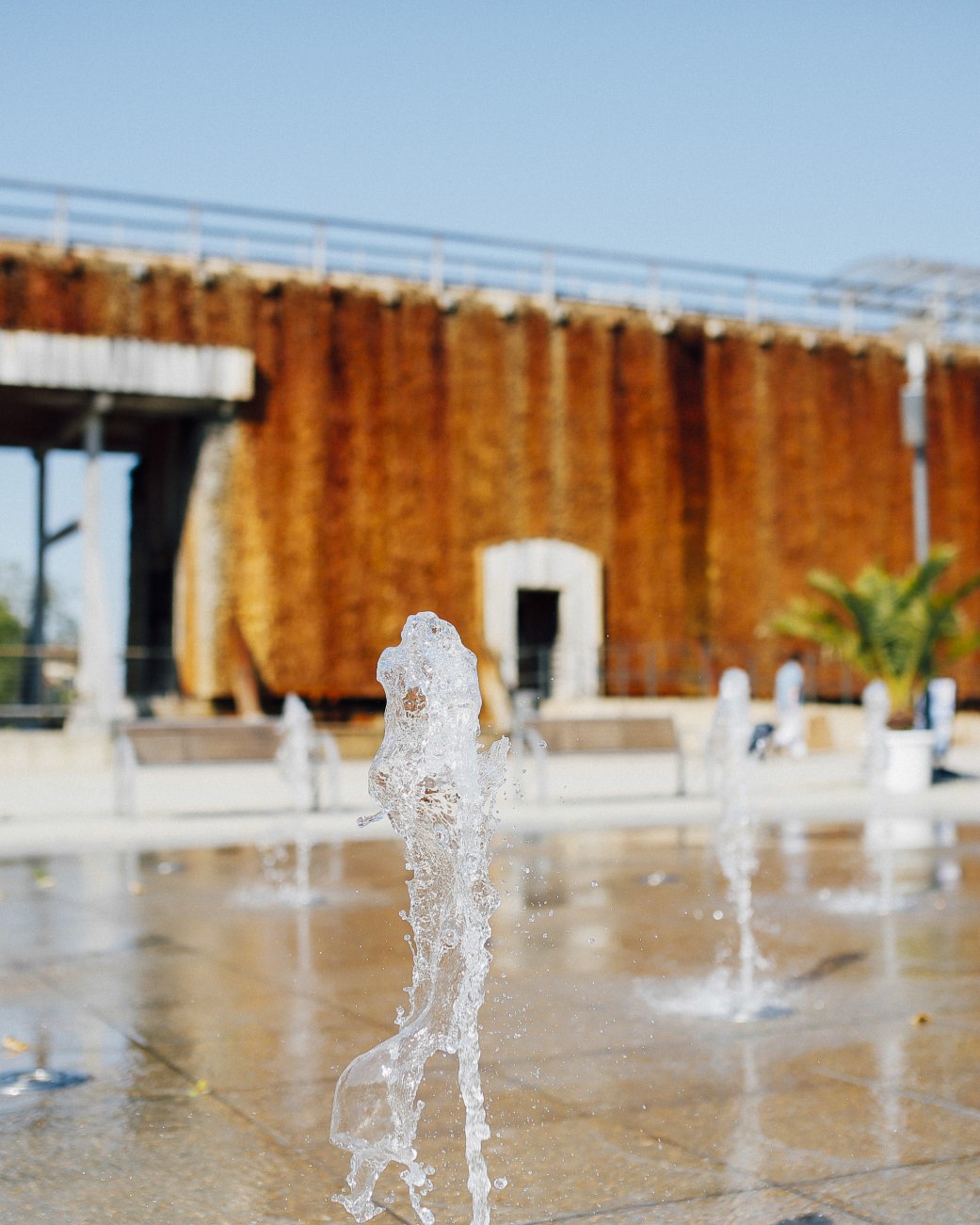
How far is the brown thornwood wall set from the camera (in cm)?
2230

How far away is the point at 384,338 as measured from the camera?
23125 mm

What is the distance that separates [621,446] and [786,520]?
3298 millimetres

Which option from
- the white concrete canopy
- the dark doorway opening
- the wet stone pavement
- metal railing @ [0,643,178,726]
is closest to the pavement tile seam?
the wet stone pavement

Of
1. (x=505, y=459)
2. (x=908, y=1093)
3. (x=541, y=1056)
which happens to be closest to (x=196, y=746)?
(x=541, y=1056)

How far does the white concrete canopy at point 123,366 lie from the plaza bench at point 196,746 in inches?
350

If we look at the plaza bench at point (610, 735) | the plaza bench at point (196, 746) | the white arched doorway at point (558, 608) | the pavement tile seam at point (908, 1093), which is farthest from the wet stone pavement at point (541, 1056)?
the white arched doorway at point (558, 608)

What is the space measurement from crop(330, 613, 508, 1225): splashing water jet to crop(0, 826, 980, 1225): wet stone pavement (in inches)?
11.2

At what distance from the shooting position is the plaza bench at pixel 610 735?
14227 millimetres

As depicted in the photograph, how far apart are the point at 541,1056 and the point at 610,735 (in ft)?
34.0

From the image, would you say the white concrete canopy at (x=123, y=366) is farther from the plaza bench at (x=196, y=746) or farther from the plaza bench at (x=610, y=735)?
the plaza bench at (x=610, y=735)

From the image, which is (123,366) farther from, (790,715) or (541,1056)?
(541,1056)

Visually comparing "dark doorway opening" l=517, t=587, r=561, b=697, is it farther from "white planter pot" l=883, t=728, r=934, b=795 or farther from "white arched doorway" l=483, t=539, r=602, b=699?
"white planter pot" l=883, t=728, r=934, b=795

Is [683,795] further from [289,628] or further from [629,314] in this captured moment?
[629,314]

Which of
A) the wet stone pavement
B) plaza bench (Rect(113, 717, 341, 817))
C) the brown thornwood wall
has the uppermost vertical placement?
the brown thornwood wall
